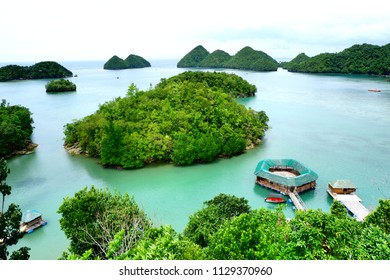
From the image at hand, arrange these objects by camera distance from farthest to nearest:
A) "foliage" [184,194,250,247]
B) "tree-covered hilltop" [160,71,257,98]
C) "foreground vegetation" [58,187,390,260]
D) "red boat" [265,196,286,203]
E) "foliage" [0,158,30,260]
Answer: "tree-covered hilltop" [160,71,257,98] → "red boat" [265,196,286,203] → "foliage" [184,194,250,247] → "foliage" [0,158,30,260] → "foreground vegetation" [58,187,390,260]

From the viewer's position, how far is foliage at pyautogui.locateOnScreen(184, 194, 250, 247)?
9.84 metres

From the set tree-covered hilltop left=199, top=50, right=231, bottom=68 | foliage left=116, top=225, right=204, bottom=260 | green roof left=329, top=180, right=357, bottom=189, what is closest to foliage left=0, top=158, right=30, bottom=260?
foliage left=116, top=225, right=204, bottom=260

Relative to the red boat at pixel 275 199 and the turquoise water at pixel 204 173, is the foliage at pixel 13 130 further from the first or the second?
the red boat at pixel 275 199

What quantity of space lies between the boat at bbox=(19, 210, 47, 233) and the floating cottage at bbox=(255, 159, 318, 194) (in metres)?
11.5

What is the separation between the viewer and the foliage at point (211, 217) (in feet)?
32.3

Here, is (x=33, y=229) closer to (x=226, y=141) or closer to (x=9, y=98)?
(x=226, y=141)

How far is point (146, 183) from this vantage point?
1736cm

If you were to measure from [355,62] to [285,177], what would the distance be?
88.7 meters

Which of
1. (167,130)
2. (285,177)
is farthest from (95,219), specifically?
(167,130)

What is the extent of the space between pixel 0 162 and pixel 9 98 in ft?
163

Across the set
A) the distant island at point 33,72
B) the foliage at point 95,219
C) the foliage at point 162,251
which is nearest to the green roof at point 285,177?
the foliage at point 95,219

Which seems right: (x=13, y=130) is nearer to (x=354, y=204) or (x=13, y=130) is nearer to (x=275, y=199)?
(x=275, y=199)

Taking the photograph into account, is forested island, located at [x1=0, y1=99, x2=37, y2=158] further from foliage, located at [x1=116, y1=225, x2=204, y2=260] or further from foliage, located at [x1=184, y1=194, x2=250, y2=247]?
foliage, located at [x1=116, y1=225, x2=204, y2=260]

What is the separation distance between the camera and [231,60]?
407 feet
